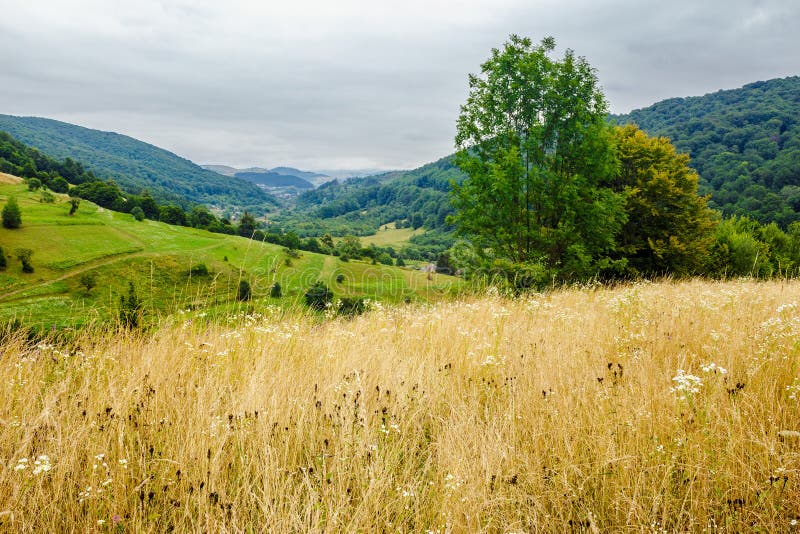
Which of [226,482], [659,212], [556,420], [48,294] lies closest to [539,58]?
[659,212]

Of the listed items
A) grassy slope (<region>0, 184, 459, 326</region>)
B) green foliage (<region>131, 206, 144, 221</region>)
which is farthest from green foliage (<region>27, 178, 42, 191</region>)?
green foliage (<region>131, 206, 144, 221</region>)

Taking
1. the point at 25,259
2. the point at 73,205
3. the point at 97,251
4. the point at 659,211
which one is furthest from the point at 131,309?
the point at 73,205

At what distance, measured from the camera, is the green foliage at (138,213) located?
93.5 m

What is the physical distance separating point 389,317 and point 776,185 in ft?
465

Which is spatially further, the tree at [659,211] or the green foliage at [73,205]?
the green foliage at [73,205]

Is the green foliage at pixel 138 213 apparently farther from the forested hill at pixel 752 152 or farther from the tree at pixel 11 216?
the forested hill at pixel 752 152

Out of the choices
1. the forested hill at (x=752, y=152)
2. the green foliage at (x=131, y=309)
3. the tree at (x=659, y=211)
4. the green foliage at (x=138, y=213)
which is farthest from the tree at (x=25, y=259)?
the forested hill at (x=752, y=152)

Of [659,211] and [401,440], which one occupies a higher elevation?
[659,211]

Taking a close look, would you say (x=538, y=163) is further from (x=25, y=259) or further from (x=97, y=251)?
(x=97, y=251)

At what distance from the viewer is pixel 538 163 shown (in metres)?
20.0

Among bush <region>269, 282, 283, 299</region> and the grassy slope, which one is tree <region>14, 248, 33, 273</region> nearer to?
the grassy slope

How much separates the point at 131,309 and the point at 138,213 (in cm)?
10896

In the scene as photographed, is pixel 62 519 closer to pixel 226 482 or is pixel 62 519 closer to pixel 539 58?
pixel 226 482

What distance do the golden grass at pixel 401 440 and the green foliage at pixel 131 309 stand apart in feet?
4.32
